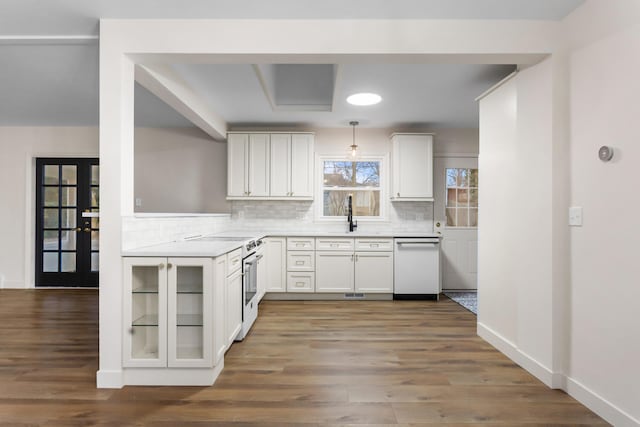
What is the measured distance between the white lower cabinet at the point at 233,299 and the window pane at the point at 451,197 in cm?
362

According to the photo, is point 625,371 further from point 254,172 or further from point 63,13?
point 254,172

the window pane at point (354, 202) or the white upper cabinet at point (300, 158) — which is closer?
the white upper cabinet at point (300, 158)

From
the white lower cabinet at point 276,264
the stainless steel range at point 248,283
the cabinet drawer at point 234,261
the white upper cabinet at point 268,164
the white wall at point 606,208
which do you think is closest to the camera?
the white wall at point 606,208

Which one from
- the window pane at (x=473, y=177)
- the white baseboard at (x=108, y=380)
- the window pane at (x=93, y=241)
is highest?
the window pane at (x=473, y=177)

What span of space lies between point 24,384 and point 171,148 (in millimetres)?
3908

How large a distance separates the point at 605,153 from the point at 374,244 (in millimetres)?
3249

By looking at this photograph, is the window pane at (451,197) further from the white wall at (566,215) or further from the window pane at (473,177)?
the white wall at (566,215)

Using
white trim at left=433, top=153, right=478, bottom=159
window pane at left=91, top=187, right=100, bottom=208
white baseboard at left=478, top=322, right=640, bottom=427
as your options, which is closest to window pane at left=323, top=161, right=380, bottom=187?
white trim at left=433, top=153, right=478, bottom=159

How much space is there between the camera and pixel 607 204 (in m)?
2.21

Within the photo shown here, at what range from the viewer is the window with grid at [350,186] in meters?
5.87

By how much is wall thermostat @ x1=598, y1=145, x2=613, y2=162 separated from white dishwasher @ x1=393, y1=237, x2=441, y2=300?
3061 mm

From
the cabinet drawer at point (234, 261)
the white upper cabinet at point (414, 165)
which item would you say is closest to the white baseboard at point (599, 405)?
the cabinet drawer at point (234, 261)

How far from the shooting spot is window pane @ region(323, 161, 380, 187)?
5887 millimetres

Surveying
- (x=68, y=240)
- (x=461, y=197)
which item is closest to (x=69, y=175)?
(x=68, y=240)
